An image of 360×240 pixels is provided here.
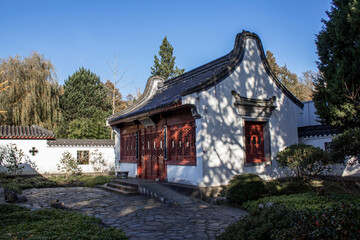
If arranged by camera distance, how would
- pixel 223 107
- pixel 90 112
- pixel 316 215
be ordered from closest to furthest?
pixel 316 215 → pixel 223 107 → pixel 90 112

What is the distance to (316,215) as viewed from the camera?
3.23m

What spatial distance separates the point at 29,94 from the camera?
71.9 feet

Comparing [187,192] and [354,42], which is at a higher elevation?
[354,42]

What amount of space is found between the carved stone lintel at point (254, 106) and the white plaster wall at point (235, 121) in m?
0.17

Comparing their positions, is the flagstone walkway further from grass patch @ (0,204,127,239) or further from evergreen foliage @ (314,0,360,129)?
evergreen foliage @ (314,0,360,129)

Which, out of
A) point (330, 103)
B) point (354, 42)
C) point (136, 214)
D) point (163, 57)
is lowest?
point (136, 214)

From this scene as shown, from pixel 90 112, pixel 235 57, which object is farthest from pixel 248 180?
pixel 90 112

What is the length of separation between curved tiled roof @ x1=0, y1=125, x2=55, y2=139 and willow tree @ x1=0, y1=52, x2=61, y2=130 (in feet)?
12.9

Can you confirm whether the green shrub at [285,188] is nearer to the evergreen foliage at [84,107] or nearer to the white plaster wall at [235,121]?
the white plaster wall at [235,121]

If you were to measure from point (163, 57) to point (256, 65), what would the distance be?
21.6 meters

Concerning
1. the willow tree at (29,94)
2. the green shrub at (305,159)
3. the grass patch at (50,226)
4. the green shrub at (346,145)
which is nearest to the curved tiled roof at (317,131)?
the green shrub at (305,159)

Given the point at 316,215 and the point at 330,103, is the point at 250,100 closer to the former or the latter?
the point at 330,103

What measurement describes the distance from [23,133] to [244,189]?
47.4 feet

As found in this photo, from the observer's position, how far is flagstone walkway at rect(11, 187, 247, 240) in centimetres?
547
